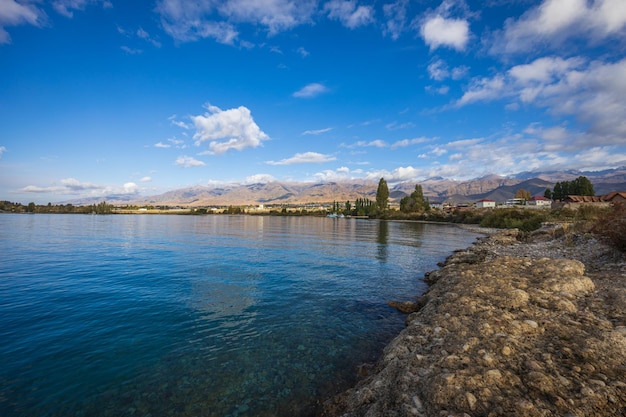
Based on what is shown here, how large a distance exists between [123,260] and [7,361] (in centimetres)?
2173

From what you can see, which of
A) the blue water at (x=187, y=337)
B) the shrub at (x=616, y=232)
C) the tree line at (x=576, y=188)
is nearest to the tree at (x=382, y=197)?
the tree line at (x=576, y=188)

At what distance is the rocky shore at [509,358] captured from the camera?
5176 millimetres

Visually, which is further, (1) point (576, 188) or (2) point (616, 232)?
(1) point (576, 188)

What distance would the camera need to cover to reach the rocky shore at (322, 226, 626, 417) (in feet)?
17.0

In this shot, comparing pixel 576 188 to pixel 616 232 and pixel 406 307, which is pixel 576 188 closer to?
pixel 616 232

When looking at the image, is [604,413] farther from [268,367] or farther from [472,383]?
[268,367]

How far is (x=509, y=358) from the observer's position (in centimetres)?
661

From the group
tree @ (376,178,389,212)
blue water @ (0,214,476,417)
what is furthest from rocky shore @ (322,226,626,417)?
tree @ (376,178,389,212)

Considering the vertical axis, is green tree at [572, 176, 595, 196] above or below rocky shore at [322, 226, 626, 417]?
A: above

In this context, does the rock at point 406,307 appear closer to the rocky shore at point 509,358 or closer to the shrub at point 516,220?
the rocky shore at point 509,358

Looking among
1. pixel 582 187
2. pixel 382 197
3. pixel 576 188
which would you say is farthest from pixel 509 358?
pixel 382 197

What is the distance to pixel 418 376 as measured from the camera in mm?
6523

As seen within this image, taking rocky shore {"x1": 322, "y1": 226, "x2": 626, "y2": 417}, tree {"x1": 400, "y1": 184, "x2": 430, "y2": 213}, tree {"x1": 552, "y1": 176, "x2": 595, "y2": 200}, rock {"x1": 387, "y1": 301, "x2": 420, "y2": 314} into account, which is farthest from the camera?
tree {"x1": 400, "y1": 184, "x2": 430, "y2": 213}

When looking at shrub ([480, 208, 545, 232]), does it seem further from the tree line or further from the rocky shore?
the tree line
